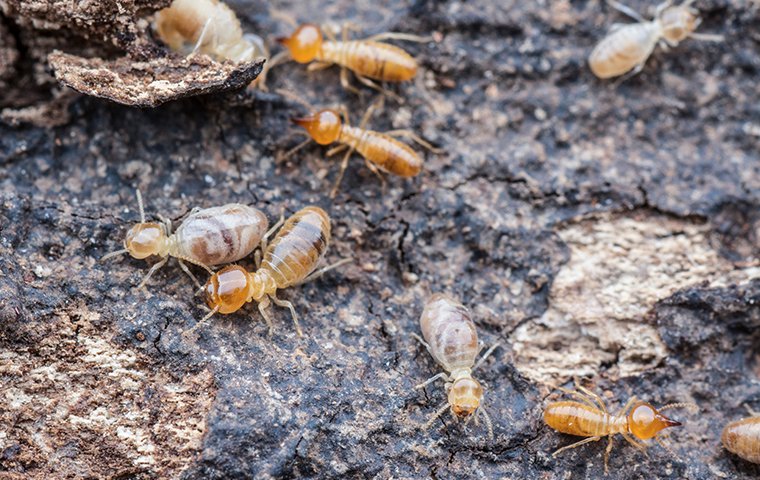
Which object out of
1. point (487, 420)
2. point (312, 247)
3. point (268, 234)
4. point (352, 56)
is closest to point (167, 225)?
point (268, 234)

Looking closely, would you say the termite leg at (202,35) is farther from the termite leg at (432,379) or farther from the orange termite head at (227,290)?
the termite leg at (432,379)

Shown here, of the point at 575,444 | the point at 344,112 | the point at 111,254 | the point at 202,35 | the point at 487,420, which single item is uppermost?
the point at 202,35

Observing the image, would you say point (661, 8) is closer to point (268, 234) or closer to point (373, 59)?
point (373, 59)

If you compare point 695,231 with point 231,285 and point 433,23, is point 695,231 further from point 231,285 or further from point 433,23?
point 231,285

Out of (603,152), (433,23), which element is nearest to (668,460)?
(603,152)

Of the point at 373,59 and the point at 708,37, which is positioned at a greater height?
the point at 373,59
